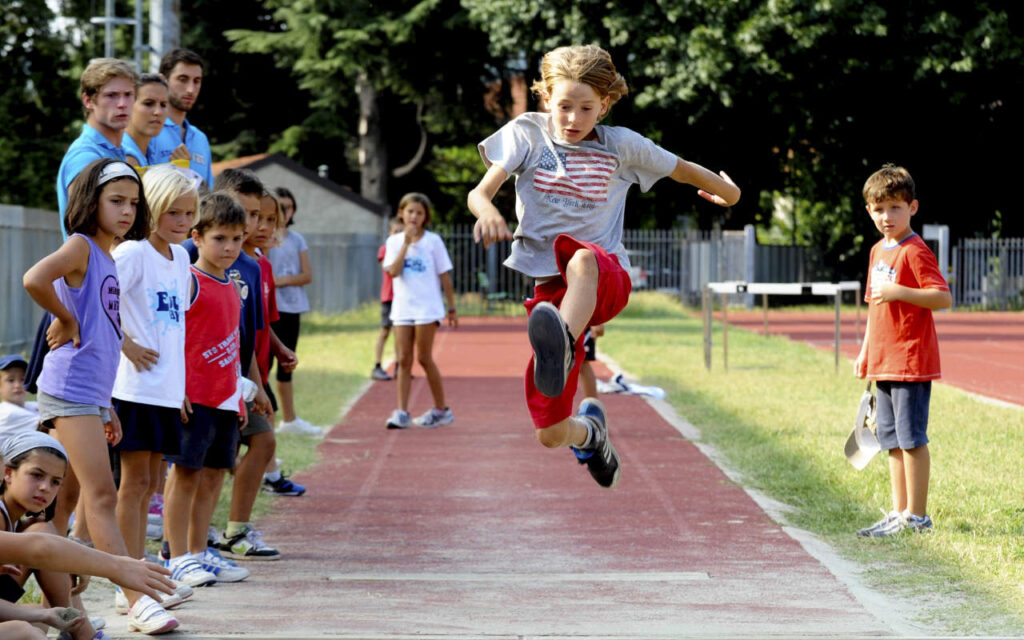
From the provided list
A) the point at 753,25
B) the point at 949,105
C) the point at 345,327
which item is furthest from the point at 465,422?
the point at 949,105

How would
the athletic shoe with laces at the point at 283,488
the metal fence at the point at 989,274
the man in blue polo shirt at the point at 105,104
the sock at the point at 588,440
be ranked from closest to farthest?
the sock at the point at 588,440 < the man in blue polo shirt at the point at 105,104 < the athletic shoe with laces at the point at 283,488 < the metal fence at the point at 989,274

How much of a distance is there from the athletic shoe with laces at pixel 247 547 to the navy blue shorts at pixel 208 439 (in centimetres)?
57

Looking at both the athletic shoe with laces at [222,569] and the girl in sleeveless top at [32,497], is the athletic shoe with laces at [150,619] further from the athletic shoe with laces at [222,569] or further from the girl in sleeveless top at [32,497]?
the athletic shoe with laces at [222,569]

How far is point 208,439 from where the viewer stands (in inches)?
244

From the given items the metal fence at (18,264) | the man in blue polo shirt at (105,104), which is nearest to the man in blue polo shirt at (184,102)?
the man in blue polo shirt at (105,104)

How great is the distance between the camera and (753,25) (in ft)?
106

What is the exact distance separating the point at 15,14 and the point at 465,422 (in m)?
39.0

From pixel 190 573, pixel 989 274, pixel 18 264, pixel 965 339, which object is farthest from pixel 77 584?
pixel 989 274

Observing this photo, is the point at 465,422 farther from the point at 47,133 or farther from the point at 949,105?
the point at 47,133

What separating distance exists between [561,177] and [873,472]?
13.7ft

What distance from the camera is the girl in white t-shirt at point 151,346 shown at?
5648 mm

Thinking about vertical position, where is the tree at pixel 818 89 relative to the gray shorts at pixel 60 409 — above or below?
above

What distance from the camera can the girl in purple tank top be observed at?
5273mm

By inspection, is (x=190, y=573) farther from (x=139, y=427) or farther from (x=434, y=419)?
(x=434, y=419)
